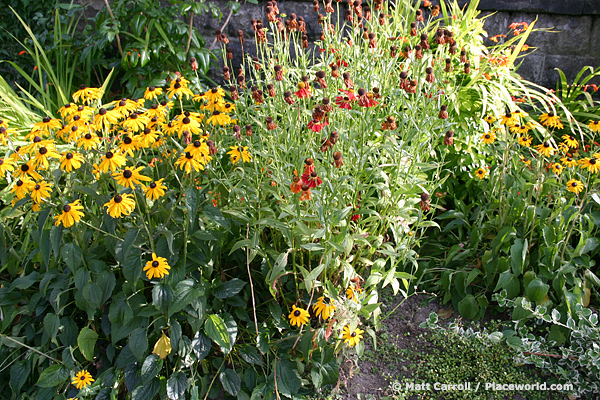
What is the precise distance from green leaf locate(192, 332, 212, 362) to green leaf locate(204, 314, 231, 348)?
67 mm

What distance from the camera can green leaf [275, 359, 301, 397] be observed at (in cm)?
191

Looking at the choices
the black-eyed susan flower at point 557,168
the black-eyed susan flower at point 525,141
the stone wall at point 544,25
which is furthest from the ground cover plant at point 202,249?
the stone wall at point 544,25

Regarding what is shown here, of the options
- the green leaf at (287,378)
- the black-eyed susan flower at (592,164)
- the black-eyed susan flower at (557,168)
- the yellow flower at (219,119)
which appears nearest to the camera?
the yellow flower at (219,119)

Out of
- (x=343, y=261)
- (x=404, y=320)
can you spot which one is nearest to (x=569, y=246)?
(x=404, y=320)

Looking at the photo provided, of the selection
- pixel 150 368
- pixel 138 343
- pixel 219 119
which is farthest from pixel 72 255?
pixel 219 119

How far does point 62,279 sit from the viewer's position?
1922mm

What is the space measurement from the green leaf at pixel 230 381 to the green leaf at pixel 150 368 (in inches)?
9.6

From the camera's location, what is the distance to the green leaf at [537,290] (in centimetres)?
210

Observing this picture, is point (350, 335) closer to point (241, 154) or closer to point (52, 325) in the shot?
point (241, 154)

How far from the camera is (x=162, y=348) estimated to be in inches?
72.8

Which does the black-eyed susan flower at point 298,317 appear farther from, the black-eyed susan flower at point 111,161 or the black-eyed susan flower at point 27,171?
the black-eyed susan flower at point 27,171

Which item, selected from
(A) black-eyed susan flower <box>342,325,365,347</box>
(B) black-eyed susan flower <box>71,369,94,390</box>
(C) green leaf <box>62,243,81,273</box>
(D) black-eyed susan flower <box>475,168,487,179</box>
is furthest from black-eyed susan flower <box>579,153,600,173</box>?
(B) black-eyed susan flower <box>71,369,94,390</box>

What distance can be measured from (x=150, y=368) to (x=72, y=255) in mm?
505

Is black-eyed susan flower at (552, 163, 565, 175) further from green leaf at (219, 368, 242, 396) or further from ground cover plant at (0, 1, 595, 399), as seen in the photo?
green leaf at (219, 368, 242, 396)
